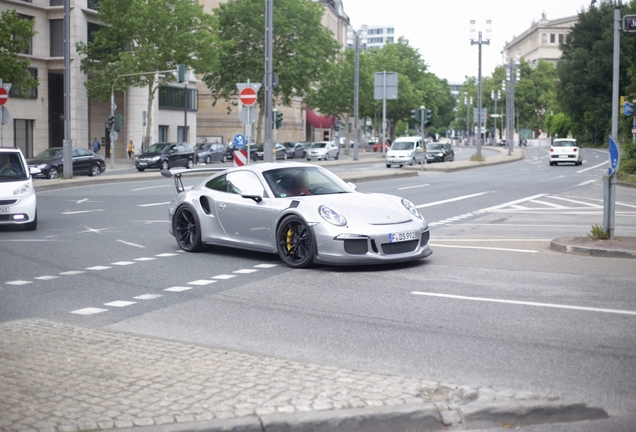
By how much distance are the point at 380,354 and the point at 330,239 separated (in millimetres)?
4169

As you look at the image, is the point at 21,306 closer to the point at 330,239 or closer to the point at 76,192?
the point at 330,239

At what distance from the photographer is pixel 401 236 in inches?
433

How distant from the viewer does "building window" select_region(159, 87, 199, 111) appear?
2918 inches

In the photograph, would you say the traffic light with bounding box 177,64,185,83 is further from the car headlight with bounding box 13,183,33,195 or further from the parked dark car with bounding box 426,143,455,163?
the car headlight with bounding box 13,183,33,195

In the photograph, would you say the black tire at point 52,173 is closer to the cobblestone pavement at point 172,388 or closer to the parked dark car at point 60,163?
the parked dark car at point 60,163

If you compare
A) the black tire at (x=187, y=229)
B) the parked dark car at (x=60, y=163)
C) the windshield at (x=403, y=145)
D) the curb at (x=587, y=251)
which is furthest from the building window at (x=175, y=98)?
the curb at (x=587, y=251)

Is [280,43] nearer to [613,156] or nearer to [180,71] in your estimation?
[180,71]

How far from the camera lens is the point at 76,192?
29.2 metres

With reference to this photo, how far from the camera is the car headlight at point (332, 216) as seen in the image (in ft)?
35.9

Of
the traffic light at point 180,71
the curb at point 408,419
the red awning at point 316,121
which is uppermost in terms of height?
the traffic light at point 180,71

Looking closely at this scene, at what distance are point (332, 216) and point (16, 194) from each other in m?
7.69

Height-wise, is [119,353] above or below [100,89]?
below

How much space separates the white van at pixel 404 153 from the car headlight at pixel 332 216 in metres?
44.2

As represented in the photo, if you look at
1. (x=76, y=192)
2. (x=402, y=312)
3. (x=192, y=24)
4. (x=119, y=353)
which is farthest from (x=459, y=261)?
(x=192, y=24)
